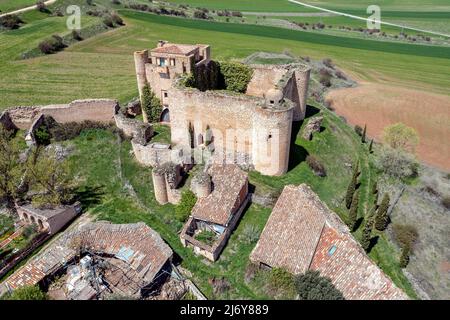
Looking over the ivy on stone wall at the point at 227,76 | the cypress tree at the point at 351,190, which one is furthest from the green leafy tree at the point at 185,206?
the ivy on stone wall at the point at 227,76

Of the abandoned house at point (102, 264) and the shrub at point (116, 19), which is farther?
the shrub at point (116, 19)

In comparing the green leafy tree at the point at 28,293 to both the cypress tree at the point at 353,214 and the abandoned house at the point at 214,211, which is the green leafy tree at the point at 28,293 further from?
the cypress tree at the point at 353,214

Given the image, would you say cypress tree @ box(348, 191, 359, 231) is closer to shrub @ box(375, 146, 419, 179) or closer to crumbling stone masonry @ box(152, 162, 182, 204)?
shrub @ box(375, 146, 419, 179)

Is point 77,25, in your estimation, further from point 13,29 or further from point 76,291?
point 76,291

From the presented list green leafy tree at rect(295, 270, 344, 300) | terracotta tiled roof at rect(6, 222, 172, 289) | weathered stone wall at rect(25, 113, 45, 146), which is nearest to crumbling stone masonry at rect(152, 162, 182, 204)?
terracotta tiled roof at rect(6, 222, 172, 289)

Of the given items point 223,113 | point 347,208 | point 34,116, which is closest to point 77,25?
point 34,116

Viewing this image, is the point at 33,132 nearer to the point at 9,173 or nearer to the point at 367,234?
the point at 9,173

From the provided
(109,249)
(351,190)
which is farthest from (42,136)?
(351,190)
